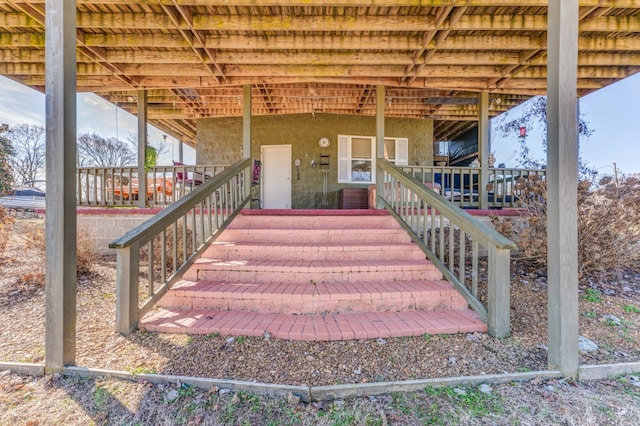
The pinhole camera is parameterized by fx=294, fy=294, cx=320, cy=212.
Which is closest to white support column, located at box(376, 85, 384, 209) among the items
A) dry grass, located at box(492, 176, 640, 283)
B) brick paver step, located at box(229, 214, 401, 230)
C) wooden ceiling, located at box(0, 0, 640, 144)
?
wooden ceiling, located at box(0, 0, 640, 144)

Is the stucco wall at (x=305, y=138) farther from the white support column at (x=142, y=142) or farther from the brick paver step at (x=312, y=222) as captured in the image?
the brick paver step at (x=312, y=222)

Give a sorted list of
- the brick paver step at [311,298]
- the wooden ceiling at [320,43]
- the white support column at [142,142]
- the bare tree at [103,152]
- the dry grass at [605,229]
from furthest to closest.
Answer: the bare tree at [103,152], the white support column at [142,142], the wooden ceiling at [320,43], the dry grass at [605,229], the brick paver step at [311,298]

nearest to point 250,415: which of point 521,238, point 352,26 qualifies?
point 521,238

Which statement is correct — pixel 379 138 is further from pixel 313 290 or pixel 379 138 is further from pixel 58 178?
pixel 58 178

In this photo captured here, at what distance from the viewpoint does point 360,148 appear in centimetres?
853

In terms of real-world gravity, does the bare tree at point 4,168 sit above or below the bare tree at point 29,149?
below

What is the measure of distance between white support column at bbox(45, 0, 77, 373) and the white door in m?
6.45

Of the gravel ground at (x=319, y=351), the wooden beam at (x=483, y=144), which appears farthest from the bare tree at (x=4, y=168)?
the wooden beam at (x=483, y=144)

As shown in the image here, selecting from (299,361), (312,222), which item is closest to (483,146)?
(312,222)

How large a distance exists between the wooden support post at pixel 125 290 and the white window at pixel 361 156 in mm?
6337

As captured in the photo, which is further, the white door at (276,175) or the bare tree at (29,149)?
the bare tree at (29,149)

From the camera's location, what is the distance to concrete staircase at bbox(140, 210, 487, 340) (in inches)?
99.7

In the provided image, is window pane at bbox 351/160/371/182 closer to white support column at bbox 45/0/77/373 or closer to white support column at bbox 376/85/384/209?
white support column at bbox 376/85/384/209

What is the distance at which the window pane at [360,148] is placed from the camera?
27.8 ft
